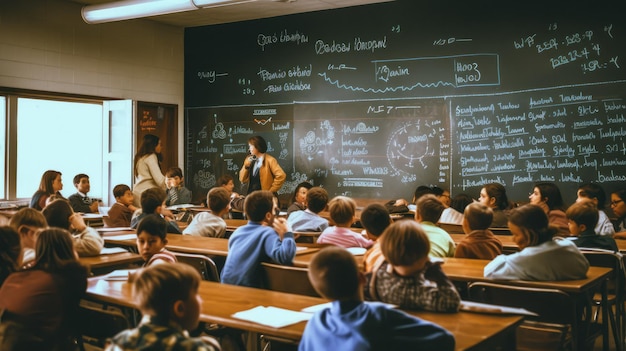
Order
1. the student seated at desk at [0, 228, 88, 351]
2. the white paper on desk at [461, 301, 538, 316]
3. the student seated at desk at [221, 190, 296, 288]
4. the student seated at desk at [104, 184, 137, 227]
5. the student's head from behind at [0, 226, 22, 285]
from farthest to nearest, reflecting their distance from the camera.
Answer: the student seated at desk at [104, 184, 137, 227]
the student seated at desk at [221, 190, 296, 288]
the student's head from behind at [0, 226, 22, 285]
the student seated at desk at [0, 228, 88, 351]
the white paper on desk at [461, 301, 538, 316]

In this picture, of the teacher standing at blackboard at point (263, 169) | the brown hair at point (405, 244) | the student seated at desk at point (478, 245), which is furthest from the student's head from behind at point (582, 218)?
the teacher standing at blackboard at point (263, 169)

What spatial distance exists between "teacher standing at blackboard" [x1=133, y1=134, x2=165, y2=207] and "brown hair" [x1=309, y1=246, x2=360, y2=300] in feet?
21.5

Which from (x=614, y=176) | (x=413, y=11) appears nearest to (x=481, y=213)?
(x=614, y=176)

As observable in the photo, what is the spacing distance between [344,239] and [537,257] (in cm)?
139

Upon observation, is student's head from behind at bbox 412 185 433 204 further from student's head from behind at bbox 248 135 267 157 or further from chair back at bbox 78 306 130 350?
chair back at bbox 78 306 130 350

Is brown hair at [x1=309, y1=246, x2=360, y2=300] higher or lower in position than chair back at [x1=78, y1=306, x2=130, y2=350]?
higher

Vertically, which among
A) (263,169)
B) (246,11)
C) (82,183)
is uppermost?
(246,11)

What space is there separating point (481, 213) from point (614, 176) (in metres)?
3.18

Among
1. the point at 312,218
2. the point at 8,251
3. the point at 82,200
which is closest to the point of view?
the point at 8,251

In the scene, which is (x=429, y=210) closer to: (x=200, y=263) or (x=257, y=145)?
(x=200, y=263)

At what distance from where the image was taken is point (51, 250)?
279 cm

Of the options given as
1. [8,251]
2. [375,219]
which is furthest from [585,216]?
[8,251]

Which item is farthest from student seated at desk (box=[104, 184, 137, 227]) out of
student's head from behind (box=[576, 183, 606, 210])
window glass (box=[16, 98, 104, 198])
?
student's head from behind (box=[576, 183, 606, 210])

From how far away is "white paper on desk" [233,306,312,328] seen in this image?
2359 millimetres
